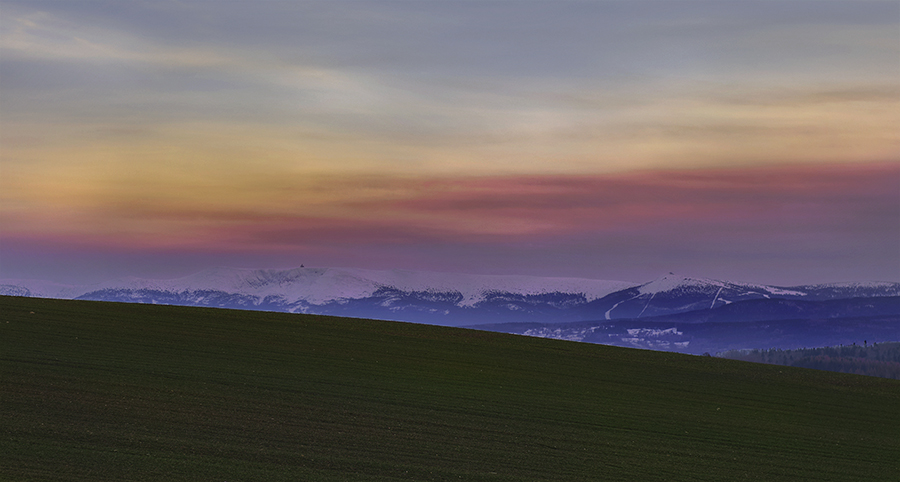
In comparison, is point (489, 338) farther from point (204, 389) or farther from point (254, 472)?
point (254, 472)

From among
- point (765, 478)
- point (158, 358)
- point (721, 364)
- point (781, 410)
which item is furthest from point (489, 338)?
point (765, 478)

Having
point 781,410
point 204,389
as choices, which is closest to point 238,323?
point 204,389

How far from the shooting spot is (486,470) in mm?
19188

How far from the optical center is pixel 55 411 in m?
20.8

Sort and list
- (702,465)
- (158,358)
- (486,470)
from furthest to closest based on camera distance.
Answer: (158,358)
(702,465)
(486,470)

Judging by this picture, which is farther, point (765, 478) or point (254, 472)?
point (765, 478)

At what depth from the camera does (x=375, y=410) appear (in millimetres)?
25844

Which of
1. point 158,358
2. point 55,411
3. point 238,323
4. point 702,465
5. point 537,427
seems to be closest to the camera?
point 55,411

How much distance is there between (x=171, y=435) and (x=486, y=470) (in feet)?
25.5

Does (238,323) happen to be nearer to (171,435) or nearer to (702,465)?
(171,435)

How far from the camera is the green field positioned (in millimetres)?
18453

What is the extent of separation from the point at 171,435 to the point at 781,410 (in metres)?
27.8

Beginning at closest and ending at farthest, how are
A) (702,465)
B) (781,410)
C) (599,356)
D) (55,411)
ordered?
(55,411) < (702,465) < (781,410) < (599,356)

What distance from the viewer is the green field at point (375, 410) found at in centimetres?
1845
